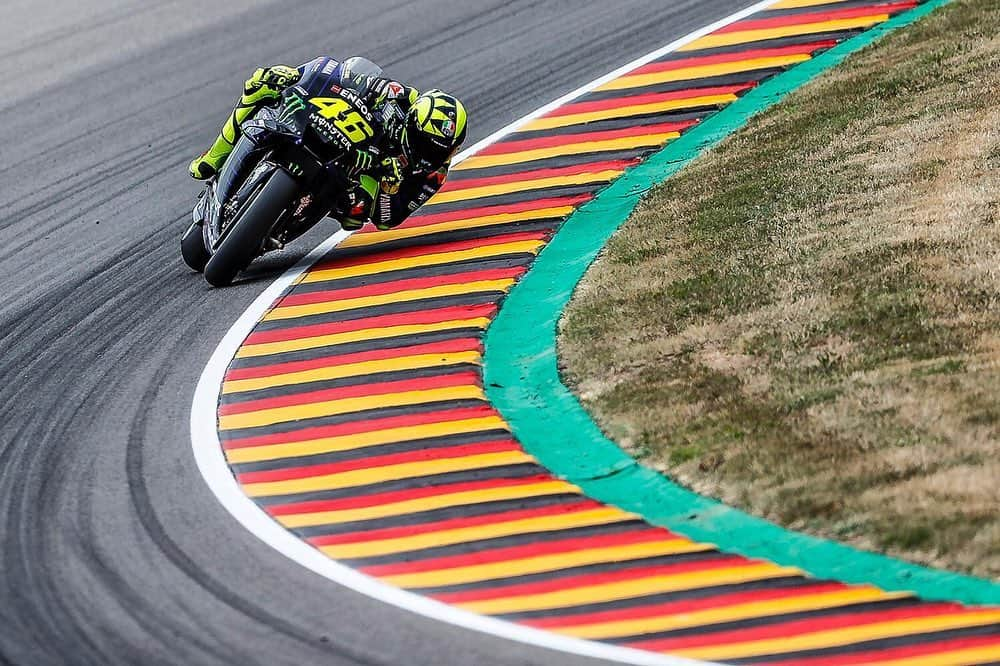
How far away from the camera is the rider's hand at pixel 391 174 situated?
11.0 m

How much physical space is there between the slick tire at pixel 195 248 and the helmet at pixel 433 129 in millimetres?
1718

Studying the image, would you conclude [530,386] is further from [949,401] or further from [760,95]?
[760,95]

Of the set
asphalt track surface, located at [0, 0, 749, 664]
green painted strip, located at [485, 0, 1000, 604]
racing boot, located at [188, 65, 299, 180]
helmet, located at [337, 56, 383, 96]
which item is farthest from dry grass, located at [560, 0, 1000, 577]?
racing boot, located at [188, 65, 299, 180]

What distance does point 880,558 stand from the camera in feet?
21.7

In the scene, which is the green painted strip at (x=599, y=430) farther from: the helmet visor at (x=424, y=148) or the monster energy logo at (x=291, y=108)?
the monster energy logo at (x=291, y=108)

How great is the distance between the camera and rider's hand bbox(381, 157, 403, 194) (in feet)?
36.0

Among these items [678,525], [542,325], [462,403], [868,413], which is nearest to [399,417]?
[462,403]

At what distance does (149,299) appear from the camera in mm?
11102

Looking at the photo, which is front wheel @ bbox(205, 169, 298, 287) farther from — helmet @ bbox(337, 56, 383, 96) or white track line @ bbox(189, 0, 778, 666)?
helmet @ bbox(337, 56, 383, 96)

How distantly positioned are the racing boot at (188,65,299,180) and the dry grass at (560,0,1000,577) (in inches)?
107

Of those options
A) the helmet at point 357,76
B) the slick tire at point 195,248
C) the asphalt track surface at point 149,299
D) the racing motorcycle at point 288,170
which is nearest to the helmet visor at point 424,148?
the racing motorcycle at point 288,170

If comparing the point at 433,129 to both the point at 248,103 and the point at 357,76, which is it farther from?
the point at 248,103

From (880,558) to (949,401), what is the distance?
48.4 inches

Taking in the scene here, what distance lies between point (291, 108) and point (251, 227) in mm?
895
